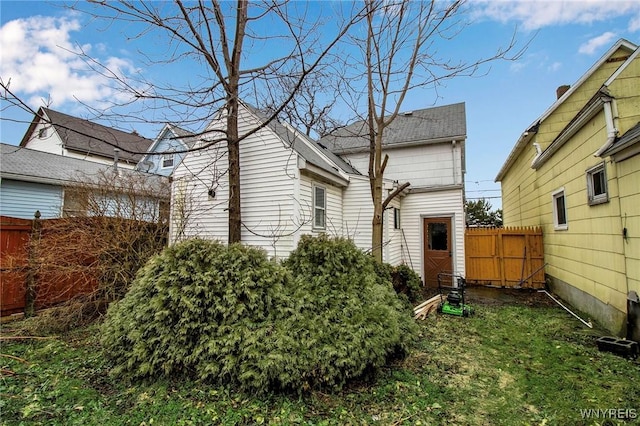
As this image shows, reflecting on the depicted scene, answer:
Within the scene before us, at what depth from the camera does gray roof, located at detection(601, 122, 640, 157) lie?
12.8ft

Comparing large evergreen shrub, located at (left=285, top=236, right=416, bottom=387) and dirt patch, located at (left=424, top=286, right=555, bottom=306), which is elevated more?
large evergreen shrub, located at (left=285, top=236, right=416, bottom=387)

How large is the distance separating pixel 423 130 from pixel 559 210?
5615mm

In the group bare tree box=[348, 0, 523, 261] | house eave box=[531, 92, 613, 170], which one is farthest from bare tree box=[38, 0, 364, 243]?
house eave box=[531, 92, 613, 170]

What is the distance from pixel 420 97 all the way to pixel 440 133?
4682mm

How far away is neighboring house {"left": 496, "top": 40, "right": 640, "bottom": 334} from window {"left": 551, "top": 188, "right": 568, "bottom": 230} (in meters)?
0.03

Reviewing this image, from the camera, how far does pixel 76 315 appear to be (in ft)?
17.7

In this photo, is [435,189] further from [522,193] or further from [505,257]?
[522,193]

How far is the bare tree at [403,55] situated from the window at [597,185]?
260 cm

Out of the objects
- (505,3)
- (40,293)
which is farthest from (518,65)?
(40,293)

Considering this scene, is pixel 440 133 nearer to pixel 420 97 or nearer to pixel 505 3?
pixel 420 97

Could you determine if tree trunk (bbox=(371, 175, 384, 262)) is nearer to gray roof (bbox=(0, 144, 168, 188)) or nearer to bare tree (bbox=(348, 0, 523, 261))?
bare tree (bbox=(348, 0, 523, 261))

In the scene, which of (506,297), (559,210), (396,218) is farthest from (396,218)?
(559,210)

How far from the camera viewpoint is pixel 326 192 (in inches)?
332

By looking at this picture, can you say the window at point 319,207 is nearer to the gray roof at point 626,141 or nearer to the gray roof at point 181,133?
the gray roof at point 181,133
